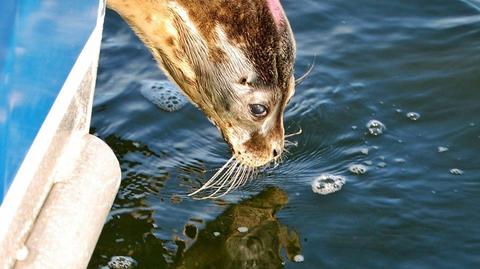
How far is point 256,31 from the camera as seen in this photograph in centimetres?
492

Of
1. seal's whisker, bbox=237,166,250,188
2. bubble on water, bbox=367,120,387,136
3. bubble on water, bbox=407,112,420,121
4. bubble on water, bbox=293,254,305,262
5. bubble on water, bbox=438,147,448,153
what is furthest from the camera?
bubble on water, bbox=407,112,420,121

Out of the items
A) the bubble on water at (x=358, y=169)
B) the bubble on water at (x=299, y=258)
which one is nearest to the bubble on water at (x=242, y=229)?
the bubble on water at (x=299, y=258)

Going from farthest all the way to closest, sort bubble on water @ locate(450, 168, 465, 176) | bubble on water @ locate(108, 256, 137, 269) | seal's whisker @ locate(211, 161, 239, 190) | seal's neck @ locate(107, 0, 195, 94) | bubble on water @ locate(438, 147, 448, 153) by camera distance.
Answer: bubble on water @ locate(438, 147, 448, 153) < bubble on water @ locate(450, 168, 465, 176) < seal's whisker @ locate(211, 161, 239, 190) < bubble on water @ locate(108, 256, 137, 269) < seal's neck @ locate(107, 0, 195, 94)

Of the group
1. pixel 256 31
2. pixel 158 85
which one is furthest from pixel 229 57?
pixel 158 85

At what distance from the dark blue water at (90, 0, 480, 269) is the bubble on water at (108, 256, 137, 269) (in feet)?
0.14

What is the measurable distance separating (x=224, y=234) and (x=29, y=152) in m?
2.30

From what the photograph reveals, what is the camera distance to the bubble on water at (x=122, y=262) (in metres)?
5.56

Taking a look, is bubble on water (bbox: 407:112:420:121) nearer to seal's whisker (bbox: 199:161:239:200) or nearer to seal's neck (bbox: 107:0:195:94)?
seal's whisker (bbox: 199:161:239:200)

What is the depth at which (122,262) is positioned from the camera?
561cm

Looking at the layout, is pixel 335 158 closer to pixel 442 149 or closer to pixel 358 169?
pixel 358 169

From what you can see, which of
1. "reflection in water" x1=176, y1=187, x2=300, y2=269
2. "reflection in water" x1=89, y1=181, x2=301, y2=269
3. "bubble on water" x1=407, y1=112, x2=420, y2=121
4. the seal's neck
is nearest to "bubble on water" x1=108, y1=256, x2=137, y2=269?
"reflection in water" x1=89, y1=181, x2=301, y2=269

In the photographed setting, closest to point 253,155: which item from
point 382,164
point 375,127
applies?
point 382,164

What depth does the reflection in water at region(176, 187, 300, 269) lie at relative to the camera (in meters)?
5.69

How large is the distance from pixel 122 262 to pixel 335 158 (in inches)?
62.3
